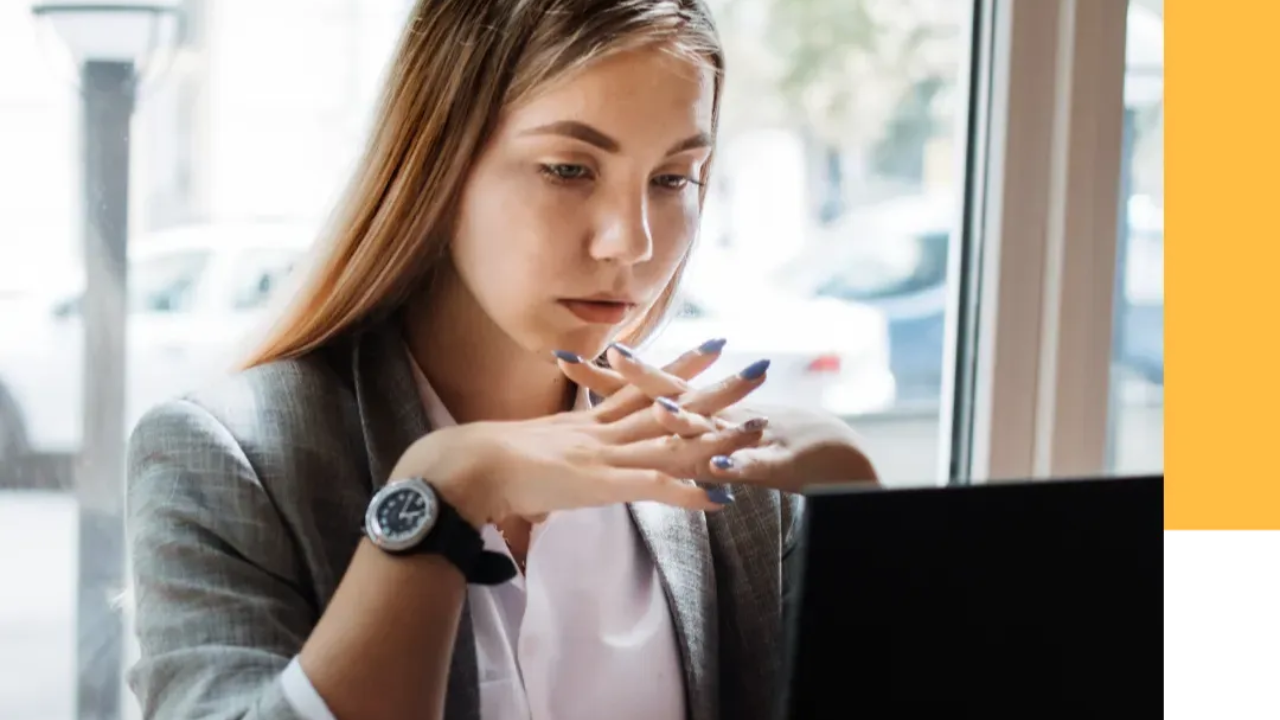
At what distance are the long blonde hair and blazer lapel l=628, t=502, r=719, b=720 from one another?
0.26m

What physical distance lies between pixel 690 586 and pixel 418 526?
0.26 metres

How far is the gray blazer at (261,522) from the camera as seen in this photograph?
3.02 feet

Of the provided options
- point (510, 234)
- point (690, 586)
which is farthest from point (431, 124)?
point (690, 586)

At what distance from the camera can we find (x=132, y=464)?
0.98m

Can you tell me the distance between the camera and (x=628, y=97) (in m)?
1.02

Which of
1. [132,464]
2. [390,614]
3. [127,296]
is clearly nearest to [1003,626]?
[390,614]

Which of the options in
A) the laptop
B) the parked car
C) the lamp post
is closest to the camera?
the laptop

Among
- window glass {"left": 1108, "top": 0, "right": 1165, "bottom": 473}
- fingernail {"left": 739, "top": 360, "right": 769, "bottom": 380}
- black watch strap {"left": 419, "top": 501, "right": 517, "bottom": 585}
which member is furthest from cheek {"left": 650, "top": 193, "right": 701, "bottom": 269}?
window glass {"left": 1108, "top": 0, "right": 1165, "bottom": 473}

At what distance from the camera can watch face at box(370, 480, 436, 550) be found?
0.93 m

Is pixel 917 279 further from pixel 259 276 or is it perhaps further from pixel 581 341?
pixel 259 276

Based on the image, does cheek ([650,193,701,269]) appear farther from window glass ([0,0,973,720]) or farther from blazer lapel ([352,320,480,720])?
blazer lapel ([352,320,480,720])

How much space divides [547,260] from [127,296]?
373mm

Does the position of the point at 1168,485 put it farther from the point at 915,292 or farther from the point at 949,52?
the point at 949,52

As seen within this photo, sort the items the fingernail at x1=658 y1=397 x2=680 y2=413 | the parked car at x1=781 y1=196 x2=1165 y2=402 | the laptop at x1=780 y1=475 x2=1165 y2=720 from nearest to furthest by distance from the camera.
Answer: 1. the laptop at x1=780 y1=475 x2=1165 y2=720
2. the fingernail at x1=658 y1=397 x2=680 y2=413
3. the parked car at x1=781 y1=196 x2=1165 y2=402
